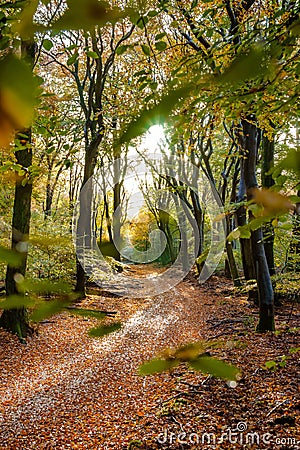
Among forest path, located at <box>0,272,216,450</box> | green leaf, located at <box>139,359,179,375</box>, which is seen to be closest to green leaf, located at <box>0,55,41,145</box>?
green leaf, located at <box>139,359,179,375</box>

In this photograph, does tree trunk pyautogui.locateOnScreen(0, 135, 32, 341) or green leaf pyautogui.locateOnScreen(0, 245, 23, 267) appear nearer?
green leaf pyautogui.locateOnScreen(0, 245, 23, 267)

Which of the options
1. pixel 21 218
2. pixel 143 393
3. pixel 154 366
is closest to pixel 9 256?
pixel 154 366

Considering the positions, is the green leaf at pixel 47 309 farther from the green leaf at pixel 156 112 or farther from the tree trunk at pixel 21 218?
Answer: the tree trunk at pixel 21 218

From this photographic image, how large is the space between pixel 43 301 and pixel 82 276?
10.3 metres

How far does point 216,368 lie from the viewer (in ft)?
1.35

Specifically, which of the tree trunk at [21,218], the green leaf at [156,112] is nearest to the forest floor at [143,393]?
the tree trunk at [21,218]

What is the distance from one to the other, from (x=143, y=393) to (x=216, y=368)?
4367 mm

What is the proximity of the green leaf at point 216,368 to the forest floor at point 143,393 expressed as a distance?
848 millimetres

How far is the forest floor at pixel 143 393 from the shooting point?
313cm

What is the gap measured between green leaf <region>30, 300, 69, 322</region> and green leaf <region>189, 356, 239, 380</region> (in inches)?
7.1

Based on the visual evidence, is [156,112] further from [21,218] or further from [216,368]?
[21,218]

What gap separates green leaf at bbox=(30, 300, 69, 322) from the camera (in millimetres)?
437

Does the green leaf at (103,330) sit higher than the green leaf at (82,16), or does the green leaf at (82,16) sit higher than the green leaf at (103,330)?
the green leaf at (82,16)

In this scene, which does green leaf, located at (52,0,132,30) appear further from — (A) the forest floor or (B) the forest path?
(B) the forest path
